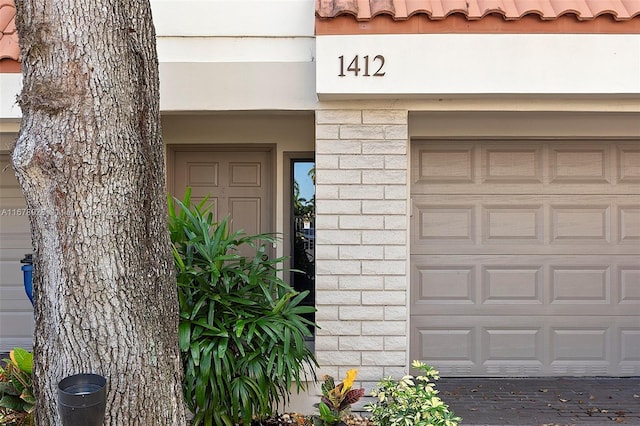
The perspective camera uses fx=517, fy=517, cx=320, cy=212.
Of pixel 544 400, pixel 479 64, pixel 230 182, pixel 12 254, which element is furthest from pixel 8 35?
pixel 544 400

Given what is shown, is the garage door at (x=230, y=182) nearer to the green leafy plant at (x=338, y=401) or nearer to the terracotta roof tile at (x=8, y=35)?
the terracotta roof tile at (x=8, y=35)

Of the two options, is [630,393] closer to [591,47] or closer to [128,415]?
[591,47]

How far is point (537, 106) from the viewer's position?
4.62 meters

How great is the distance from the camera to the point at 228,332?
3.96 meters

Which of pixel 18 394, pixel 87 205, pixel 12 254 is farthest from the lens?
pixel 12 254

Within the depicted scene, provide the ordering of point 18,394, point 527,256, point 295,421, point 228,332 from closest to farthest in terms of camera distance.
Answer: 1. point 18,394
2. point 228,332
3. point 295,421
4. point 527,256

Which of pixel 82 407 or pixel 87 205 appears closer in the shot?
pixel 82 407

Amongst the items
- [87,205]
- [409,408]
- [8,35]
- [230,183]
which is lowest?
[409,408]

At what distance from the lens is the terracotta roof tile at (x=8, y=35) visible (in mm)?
4625

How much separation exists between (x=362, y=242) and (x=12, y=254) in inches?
173

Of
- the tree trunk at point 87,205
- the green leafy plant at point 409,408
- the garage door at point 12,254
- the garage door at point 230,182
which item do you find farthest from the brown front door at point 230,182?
the tree trunk at point 87,205

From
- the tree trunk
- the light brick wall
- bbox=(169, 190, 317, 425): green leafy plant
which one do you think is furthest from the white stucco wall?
the tree trunk

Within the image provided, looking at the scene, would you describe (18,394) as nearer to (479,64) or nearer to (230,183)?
(230,183)

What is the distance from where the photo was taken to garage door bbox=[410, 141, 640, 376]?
5559 mm
